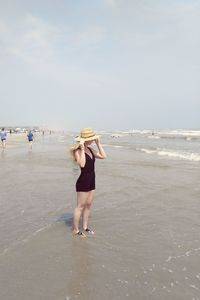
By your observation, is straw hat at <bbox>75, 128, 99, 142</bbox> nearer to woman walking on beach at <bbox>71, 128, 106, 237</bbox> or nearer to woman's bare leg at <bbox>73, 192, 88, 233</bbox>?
woman walking on beach at <bbox>71, 128, 106, 237</bbox>

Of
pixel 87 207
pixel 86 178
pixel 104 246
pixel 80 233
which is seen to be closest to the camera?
pixel 104 246

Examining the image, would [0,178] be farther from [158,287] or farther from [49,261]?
[158,287]

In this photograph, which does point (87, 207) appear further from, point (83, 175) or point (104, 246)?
point (104, 246)

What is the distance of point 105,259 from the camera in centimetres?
498

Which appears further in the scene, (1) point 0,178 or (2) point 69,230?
(1) point 0,178

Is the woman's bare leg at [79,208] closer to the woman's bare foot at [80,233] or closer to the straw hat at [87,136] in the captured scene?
the woman's bare foot at [80,233]

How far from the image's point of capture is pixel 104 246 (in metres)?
5.50

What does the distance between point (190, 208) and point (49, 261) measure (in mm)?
4074

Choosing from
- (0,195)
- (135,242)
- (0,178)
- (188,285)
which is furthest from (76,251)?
(0,178)

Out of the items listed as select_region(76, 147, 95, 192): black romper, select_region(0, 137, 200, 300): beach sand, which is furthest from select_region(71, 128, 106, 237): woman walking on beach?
select_region(0, 137, 200, 300): beach sand

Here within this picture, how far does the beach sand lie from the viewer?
4125mm

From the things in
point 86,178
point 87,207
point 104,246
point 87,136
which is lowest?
point 104,246

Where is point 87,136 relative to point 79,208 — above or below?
above

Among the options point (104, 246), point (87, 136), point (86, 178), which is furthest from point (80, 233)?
point (87, 136)
